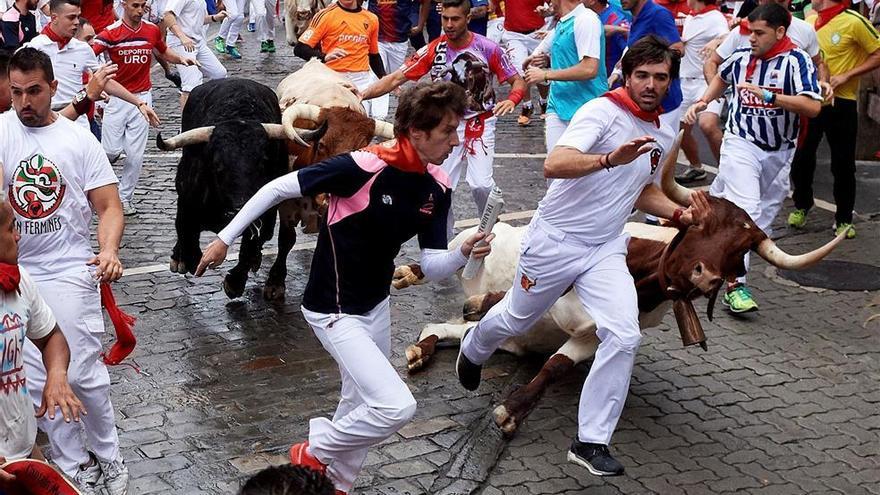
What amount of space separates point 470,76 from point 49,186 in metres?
4.60

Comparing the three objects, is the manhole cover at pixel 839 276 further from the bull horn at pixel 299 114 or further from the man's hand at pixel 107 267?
the man's hand at pixel 107 267

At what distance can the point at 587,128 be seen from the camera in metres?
6.56

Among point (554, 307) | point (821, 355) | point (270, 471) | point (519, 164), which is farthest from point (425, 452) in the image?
point (519, 164)

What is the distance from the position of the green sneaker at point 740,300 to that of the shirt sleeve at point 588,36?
2.21 meters

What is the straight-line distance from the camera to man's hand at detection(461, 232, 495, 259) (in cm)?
604

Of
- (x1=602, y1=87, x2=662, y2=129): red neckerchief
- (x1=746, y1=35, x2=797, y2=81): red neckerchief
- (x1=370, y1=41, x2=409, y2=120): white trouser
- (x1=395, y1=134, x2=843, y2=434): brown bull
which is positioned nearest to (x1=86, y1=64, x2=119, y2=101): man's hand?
(x1=395, y1=134, x2=843, y2=434): brown bull

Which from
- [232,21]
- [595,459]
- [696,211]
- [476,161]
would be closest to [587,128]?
[696,211]

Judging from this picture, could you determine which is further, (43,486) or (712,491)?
(712,491)

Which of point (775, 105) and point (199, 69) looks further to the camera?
point (199, 69)

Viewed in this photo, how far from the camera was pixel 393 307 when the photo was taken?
945cm

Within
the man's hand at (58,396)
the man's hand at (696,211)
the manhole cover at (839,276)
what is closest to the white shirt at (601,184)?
the man's hand at (696,211)

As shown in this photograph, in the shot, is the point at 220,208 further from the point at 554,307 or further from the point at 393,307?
the point at 554,307

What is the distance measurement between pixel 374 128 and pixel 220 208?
167 cm

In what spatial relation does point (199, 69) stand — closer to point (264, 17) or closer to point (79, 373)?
point (264, 17)
